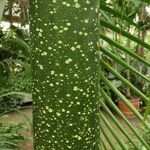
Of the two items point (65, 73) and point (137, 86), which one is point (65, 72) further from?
point (137, 86)

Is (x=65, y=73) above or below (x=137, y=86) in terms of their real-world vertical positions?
above

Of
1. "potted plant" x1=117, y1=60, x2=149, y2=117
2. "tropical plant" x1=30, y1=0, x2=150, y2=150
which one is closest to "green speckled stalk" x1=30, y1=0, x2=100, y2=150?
"tropical plant" x1=30, y1=0, x2=150, y2=150

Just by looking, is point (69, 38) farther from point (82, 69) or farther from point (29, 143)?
point (29, 143)

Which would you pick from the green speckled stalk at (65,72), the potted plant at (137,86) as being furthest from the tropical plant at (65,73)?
the potted plant at (137,86)

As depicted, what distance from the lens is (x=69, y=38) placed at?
440mm

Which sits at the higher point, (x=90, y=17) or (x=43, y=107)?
(x=90, y=17)

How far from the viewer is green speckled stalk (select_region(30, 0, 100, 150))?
0.44 meters

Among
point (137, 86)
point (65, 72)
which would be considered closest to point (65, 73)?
point (65, 72)

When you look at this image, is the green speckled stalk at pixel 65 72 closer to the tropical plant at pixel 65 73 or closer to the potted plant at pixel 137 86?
the tropical plant at pixel 65 73

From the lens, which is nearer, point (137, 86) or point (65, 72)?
point (65, 72)

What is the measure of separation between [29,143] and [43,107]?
3.09 metres

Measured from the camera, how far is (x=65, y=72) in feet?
1.47

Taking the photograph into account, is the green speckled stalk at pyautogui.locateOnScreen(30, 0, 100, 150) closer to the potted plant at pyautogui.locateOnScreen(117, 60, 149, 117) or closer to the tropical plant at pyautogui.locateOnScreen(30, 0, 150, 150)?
the tropical plant at pyautogui.locateOnScreen(30, 0, 150, 150)

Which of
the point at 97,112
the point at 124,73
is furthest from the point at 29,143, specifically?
the point at 97,112
